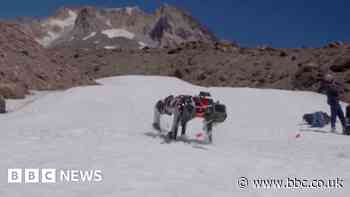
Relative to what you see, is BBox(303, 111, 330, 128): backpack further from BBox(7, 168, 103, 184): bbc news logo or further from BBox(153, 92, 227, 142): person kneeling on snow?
BBox(7, 168, 103, 184): bbc news logo

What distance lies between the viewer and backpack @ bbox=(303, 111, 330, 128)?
13281mm

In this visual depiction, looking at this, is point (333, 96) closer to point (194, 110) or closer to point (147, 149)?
point (194, 110)

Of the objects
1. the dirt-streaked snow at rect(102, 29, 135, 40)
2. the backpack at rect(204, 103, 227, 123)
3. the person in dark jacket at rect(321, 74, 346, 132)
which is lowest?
the backpack at rect(204, 103, 227, 123)

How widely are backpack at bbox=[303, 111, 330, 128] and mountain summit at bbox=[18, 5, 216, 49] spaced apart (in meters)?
96.8

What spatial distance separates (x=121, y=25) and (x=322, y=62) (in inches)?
4460

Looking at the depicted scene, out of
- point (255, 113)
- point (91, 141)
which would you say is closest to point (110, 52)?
point (255, 113)

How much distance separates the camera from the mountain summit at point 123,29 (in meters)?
121

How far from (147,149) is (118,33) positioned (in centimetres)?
12475

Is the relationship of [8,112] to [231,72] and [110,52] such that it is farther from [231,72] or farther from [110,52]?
[110,52]

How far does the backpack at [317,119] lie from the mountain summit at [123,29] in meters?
96.8

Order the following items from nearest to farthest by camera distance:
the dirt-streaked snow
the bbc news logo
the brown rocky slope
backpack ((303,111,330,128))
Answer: the bbc news logo
backpack ((303,111,330,128))
the brown rocky slope
the dirt-streaked snow

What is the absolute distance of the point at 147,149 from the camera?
797cm

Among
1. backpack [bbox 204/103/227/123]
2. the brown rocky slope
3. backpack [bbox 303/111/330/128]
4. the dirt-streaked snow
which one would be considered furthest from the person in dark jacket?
the dirt-streaked snow

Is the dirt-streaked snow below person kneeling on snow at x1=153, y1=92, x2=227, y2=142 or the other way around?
the other way around
